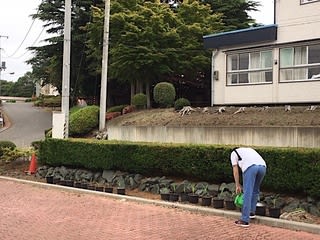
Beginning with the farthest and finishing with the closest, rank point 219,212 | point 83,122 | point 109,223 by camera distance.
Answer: point 83,122 < point 219,212 < point 109,223

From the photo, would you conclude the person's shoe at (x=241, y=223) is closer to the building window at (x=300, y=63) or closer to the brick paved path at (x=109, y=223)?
the brick paved path at (x=109, y=223)

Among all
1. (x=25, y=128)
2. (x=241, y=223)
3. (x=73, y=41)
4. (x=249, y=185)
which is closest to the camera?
(x=249, y=185)

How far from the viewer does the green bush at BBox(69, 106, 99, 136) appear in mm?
22094

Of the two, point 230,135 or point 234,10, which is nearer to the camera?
point 230,135

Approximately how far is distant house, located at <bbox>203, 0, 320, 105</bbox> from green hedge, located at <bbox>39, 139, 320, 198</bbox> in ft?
25.4

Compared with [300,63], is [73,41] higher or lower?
higher

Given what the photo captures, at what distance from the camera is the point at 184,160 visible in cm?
1295

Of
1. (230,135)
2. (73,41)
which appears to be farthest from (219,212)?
(73,41)

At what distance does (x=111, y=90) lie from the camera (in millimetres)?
35250

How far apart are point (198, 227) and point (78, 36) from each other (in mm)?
28828

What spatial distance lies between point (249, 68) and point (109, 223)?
12994 millimetres

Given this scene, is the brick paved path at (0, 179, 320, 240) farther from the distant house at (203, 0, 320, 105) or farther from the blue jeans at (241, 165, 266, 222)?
the distant house at (203, 0, 320, 105)

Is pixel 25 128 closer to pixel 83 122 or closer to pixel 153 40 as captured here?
pixel 153 40

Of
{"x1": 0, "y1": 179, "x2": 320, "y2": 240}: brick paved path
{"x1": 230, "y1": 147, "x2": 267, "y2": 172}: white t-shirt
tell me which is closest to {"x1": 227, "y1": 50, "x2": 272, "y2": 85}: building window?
{"x1": 0, "y1": 179, "x2": 320, "y2": 240}: brick paved path
